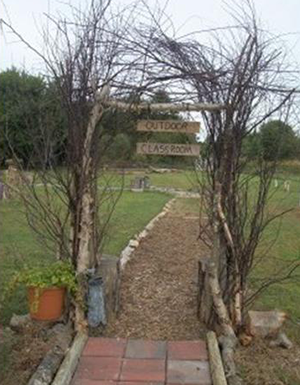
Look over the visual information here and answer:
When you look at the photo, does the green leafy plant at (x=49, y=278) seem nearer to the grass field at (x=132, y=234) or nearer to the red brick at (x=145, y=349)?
the grass field at (x=132, y=234)

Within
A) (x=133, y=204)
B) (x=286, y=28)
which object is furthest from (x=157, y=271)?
(x=133, y=204)

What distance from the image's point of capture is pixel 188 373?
3.63 m

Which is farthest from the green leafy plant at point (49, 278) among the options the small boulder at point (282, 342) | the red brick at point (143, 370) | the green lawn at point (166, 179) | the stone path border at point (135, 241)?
the green lawn at point (166, 179)

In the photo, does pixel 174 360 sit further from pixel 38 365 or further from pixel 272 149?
pixel 272 149

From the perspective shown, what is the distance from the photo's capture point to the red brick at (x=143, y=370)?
353cm

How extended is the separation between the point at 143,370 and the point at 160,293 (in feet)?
6.46

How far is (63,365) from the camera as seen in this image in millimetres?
3547

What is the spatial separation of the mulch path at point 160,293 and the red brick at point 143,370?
0.61 metres

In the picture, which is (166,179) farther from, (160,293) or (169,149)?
(169,149)

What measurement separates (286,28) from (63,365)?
3190 millimetres

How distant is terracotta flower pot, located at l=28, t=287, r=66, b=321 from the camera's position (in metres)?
4.25

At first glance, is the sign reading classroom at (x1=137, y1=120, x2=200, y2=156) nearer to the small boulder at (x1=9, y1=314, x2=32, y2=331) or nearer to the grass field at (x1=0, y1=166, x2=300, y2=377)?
the grass field at (x1=0, y1=166, x2=300, y2=377)

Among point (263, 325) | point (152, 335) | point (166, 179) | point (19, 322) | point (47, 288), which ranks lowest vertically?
point (166, 179)

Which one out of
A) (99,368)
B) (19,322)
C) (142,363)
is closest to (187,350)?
(142,363)
